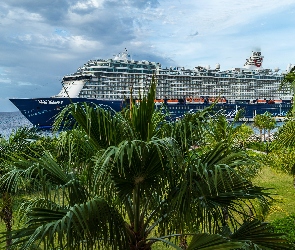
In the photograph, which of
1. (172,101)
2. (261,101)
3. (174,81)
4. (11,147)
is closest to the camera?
(11,147)

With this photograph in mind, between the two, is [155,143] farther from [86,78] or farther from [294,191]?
[86,78]

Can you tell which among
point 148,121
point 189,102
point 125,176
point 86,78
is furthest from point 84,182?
point 189,102

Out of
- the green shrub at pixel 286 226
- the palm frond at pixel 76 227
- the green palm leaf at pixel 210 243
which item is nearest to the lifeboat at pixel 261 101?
the green shrub at pixel 286 226

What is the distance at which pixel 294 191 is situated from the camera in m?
15.6

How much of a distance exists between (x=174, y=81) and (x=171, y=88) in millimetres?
1329

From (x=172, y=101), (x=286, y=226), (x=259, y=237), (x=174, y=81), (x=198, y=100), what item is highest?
(x=174, y=81)

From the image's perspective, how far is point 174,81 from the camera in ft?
195

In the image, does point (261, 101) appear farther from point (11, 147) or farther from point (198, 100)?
point (11, 147)

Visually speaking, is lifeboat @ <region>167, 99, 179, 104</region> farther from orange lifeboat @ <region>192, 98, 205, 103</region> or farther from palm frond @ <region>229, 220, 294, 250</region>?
palm frond @ <region>229, 220, 294, 250</region>

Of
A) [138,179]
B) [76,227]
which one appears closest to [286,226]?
[138,179]

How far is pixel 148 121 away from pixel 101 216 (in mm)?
952

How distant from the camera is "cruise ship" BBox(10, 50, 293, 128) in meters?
50.7

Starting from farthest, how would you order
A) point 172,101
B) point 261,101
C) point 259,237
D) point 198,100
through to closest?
point 261,101 < point 198,100 < point 172,101 < point 259,237

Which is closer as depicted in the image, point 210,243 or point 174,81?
point 210,243
